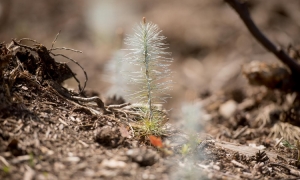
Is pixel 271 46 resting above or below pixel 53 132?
above

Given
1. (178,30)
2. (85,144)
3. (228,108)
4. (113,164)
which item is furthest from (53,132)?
(178,30)

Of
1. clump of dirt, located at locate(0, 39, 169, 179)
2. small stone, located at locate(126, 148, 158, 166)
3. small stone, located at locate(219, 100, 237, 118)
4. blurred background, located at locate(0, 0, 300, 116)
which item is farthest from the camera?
blurred background, located at locate(0, 0, 300, 116)

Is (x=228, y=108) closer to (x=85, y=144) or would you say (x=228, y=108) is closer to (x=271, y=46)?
(x=271, y=46)

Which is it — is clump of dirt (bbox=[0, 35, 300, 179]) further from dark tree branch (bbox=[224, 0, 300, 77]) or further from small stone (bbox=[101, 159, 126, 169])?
dark tree branch (bbox=[224, 0, 300, 77])

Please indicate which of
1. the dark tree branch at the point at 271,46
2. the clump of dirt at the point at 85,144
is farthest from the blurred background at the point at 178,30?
the clump of dirt at the point at 85,144

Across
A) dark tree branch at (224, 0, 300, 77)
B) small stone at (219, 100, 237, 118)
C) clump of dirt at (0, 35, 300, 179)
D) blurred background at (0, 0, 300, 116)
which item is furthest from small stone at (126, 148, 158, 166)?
blurred background at (0, 0, 300, 116)

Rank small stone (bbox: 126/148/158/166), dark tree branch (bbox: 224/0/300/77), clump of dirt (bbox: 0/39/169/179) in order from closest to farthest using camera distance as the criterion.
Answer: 1. clump of dirt (bbox: 0/39/169/179)
2. small stone (bbox: 126/148/158/166)
3. dark tree branch (bbox: 224/0/300/77)

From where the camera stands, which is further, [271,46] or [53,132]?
[271,46]

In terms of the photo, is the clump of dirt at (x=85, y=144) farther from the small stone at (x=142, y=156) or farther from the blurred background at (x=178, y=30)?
the blurred background at (x=178, y=30)

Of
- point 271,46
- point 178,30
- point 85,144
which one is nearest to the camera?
point 85,144

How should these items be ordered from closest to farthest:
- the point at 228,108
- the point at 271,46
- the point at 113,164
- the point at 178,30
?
the point at 113,164
the point at 271,46
the point at 228,108
the point at 178,30
